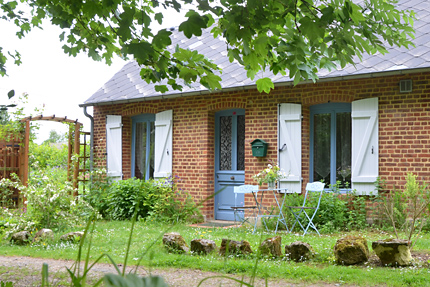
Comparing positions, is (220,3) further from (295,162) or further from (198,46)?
(198,46)

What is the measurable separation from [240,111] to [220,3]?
6.85 metres

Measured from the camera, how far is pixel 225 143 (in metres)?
10.2

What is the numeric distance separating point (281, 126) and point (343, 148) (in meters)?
1.23

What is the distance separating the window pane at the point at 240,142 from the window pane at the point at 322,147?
1.56m

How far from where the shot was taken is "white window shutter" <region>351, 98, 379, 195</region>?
26.7 ft

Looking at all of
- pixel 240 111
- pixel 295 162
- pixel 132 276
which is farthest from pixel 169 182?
pixel 132 276

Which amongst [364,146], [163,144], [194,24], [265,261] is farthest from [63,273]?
[163,144]

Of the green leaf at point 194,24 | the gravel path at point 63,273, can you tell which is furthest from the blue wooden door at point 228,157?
the green leaf at point 194,24

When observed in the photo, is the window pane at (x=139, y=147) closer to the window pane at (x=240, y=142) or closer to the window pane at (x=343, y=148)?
the window pane at (x=240, y=142)

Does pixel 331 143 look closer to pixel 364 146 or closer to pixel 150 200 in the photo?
pixel 364 146

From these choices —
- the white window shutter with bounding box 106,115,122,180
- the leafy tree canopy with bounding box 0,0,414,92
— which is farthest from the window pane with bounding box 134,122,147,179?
the leafy tree canopy with bounding box 0,0,414,92

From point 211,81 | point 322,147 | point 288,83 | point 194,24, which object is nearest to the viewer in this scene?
point 194,24

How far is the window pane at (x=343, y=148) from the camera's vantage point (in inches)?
344

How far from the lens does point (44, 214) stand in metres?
7.78
